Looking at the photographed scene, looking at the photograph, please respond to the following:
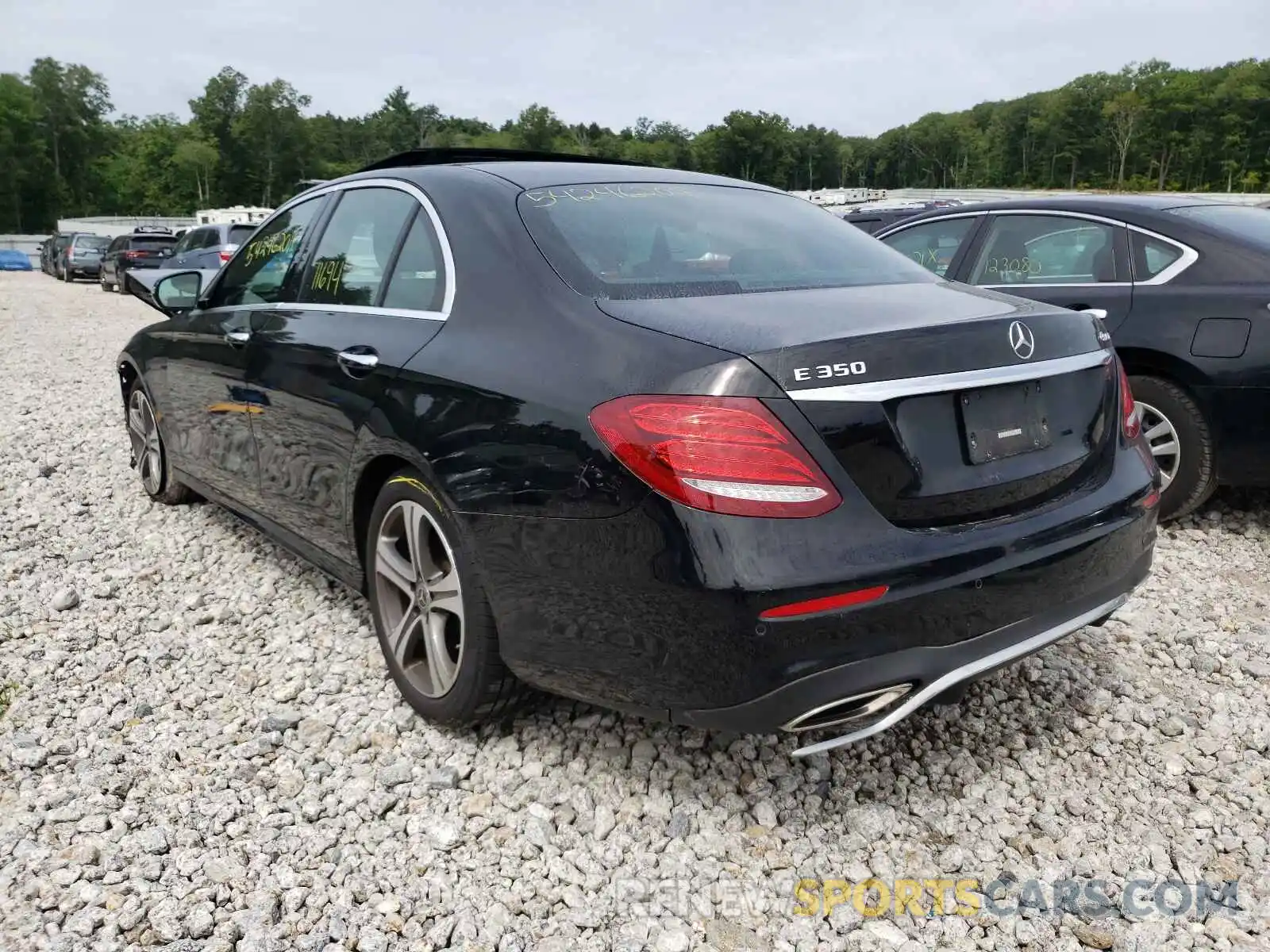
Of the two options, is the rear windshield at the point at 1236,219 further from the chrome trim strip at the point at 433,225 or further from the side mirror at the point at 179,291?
the side mirror at the point at 179,291

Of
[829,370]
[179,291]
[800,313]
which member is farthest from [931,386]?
[179,291]

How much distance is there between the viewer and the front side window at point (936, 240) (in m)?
5.68

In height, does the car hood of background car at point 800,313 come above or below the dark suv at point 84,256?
above

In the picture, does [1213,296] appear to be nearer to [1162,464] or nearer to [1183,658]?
[1162,464]

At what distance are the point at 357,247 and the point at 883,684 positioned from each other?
7.42ft

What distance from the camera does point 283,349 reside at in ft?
11.4

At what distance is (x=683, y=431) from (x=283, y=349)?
1.95 meters

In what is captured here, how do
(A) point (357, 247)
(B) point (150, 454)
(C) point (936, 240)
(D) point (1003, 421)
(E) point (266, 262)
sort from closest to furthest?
(D) point (1003, 421) → (A) point (357, 247) → (E) point (266, 262) → (B) point (150, 454) → (C) point (936, 240)

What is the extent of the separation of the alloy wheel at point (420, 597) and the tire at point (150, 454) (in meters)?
2.53

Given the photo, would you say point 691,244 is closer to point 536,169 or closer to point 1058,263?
point 536,169

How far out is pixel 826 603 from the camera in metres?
2.05

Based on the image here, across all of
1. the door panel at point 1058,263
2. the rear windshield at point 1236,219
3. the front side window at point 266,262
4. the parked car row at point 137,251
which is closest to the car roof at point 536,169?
the front side window at point 266,262

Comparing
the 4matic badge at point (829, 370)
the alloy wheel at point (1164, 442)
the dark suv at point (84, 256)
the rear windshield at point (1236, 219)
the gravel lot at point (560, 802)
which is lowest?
the dark suv at point (84, 256)

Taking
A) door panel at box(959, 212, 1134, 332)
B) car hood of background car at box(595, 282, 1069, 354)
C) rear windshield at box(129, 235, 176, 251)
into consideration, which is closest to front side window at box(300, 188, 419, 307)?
car hood of background car at box(595, 282, 1069, 354)
